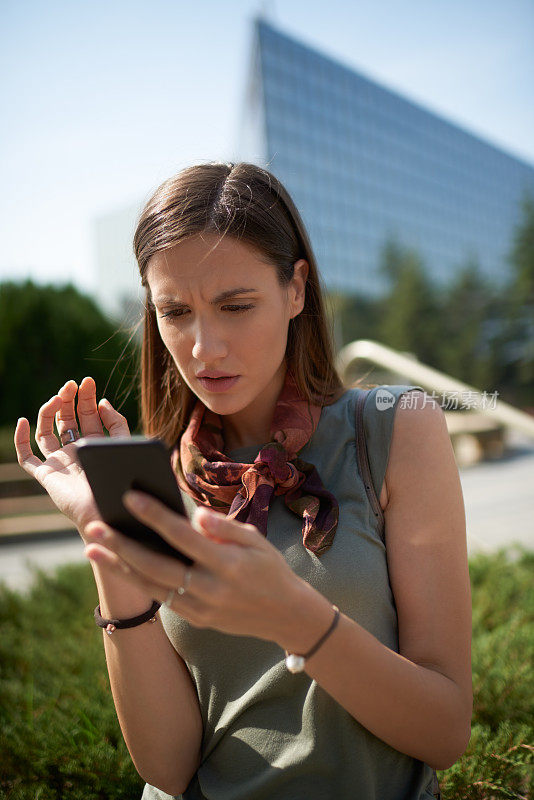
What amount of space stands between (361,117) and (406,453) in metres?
58.6

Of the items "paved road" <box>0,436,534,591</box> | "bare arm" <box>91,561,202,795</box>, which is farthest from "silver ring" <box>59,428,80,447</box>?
"paved road" <box>0,436,534,591</box>

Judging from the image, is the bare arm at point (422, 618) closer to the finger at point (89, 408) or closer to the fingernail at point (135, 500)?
the fingernail at point (135, 500)

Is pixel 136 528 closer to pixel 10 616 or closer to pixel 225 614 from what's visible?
pixel 225 614

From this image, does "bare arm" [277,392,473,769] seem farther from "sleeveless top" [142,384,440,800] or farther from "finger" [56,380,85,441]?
"finger" [56,380,85,441]

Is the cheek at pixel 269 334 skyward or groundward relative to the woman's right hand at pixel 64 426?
skyward

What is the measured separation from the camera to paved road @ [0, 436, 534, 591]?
5.62m

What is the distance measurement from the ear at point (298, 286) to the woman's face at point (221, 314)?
10 cm

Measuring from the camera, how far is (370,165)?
55.1m

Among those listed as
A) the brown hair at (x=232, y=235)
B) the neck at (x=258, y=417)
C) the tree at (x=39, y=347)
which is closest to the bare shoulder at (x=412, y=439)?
the brown hair at (x=232, y=235)

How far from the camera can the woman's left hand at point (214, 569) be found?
2.75 ft

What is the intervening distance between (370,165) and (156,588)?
58685mm

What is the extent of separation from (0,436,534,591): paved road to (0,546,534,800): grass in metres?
0.84

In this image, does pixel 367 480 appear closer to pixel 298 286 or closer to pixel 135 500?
pixel 298 286

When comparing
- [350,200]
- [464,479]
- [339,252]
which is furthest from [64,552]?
[350,200]
